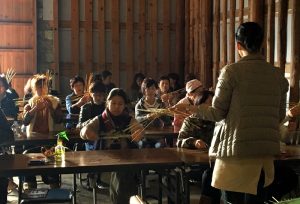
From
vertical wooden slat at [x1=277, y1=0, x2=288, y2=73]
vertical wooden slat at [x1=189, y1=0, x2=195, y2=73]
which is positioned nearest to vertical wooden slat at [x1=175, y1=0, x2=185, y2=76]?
vertical wooden slat at [x1=189, y1=0, x2=195, y2=73]

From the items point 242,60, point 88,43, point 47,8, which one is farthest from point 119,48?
point 242,60

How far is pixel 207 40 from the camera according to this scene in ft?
27.2

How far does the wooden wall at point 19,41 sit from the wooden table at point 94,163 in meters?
5.65

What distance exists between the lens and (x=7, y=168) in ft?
10.5

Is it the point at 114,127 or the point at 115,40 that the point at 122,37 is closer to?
the point at 115,40

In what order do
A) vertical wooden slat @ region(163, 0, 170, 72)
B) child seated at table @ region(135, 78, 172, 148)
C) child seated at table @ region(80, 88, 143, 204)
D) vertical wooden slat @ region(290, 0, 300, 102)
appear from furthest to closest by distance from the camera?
1. vertical wooden slat @ region(163, 0, 170, 72)
2. child seated at table @ region(135, 78, 172, 148)
3. vertical wooden slat @ region(290, 0, 300, 102)
4. child seated at table @ region(80, 88, 143, 204)

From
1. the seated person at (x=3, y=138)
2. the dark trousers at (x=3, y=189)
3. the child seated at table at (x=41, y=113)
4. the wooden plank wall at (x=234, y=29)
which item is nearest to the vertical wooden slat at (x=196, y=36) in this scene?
the wooden plank wall at (x=234, y=29)

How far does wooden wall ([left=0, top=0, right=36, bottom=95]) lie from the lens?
8.97 meters

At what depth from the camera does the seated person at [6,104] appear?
6.38 metres

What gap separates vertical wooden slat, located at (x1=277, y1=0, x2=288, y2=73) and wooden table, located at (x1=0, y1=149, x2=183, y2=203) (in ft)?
7.46

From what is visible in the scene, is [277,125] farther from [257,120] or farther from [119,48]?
[119,48]

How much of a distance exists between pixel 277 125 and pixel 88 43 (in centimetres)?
666

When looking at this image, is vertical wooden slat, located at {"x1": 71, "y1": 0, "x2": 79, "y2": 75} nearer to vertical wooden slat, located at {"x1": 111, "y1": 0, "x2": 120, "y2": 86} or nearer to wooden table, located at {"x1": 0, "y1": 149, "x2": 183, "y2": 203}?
vertical wooden slat, located at {"x1": 111, "y1": 0, "x2": 120, "y2": 86}

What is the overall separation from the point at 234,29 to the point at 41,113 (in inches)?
131
